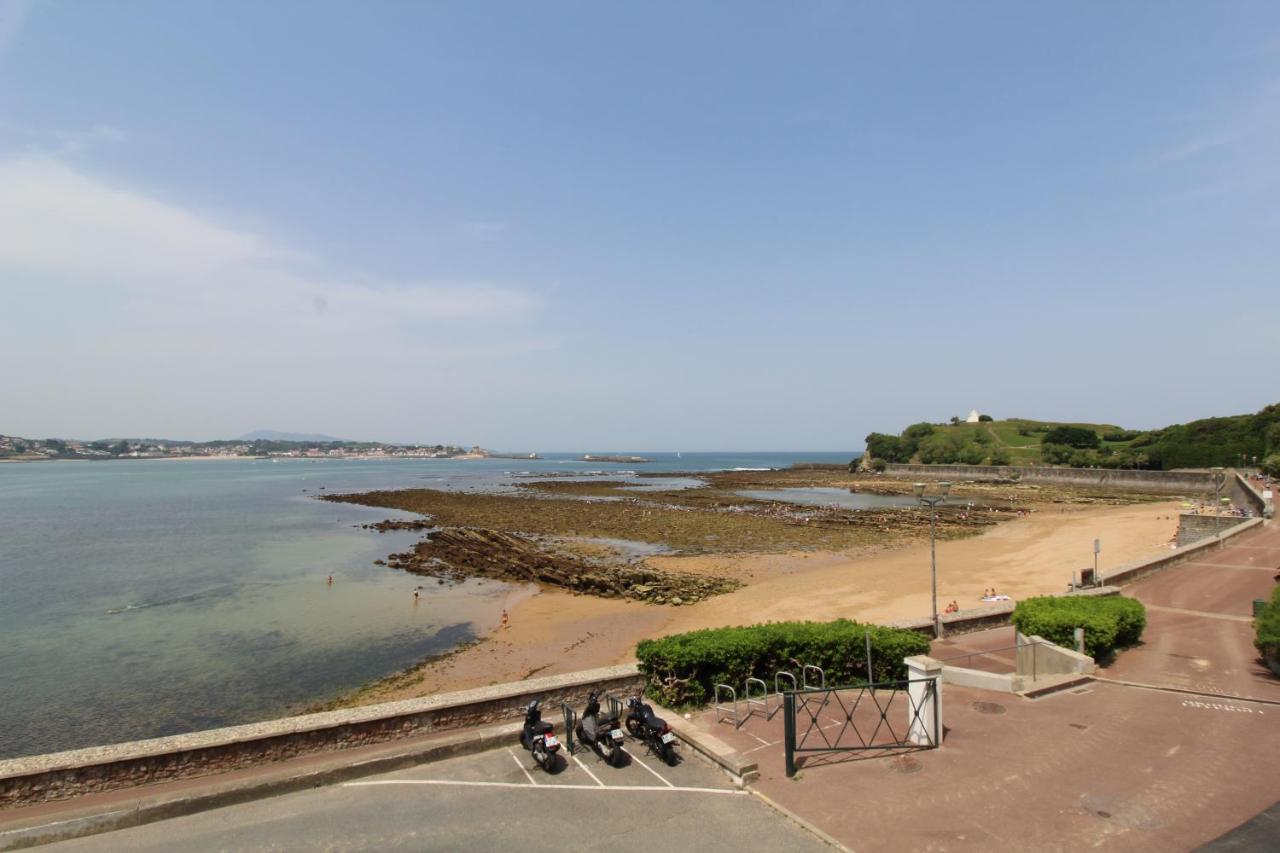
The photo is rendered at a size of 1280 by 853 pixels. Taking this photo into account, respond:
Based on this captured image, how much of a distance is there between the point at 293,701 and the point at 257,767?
10.3 metres

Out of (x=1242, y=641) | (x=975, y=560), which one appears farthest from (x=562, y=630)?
(x=975, y=560)

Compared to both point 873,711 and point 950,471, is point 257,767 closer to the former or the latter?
point 873,711

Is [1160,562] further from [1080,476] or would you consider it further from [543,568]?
[1080,476]

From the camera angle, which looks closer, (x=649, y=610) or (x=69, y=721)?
(x=69, y=721)

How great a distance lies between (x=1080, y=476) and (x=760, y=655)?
109 m

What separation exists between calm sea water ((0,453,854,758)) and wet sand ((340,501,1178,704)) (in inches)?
92.2

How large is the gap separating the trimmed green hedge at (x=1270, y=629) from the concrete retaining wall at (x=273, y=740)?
45.7ft

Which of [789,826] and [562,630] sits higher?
[789,826]

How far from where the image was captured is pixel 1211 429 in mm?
98688

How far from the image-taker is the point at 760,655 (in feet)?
43.8

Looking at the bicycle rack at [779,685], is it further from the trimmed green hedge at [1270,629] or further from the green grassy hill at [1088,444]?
the green grassy hill at [1088,444]

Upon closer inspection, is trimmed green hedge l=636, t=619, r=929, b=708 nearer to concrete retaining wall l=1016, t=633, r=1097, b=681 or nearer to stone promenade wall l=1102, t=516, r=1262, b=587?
concrete retaining wall l=1016, t=633, r=1097, b=681

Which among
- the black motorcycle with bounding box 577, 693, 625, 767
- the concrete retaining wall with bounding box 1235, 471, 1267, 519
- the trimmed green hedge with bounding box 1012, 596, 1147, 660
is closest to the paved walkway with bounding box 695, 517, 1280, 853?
the trimmed green hedge with bounding box 1012, 596, 1147, 660

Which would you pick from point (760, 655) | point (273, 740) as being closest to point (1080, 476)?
point (760, 655)
